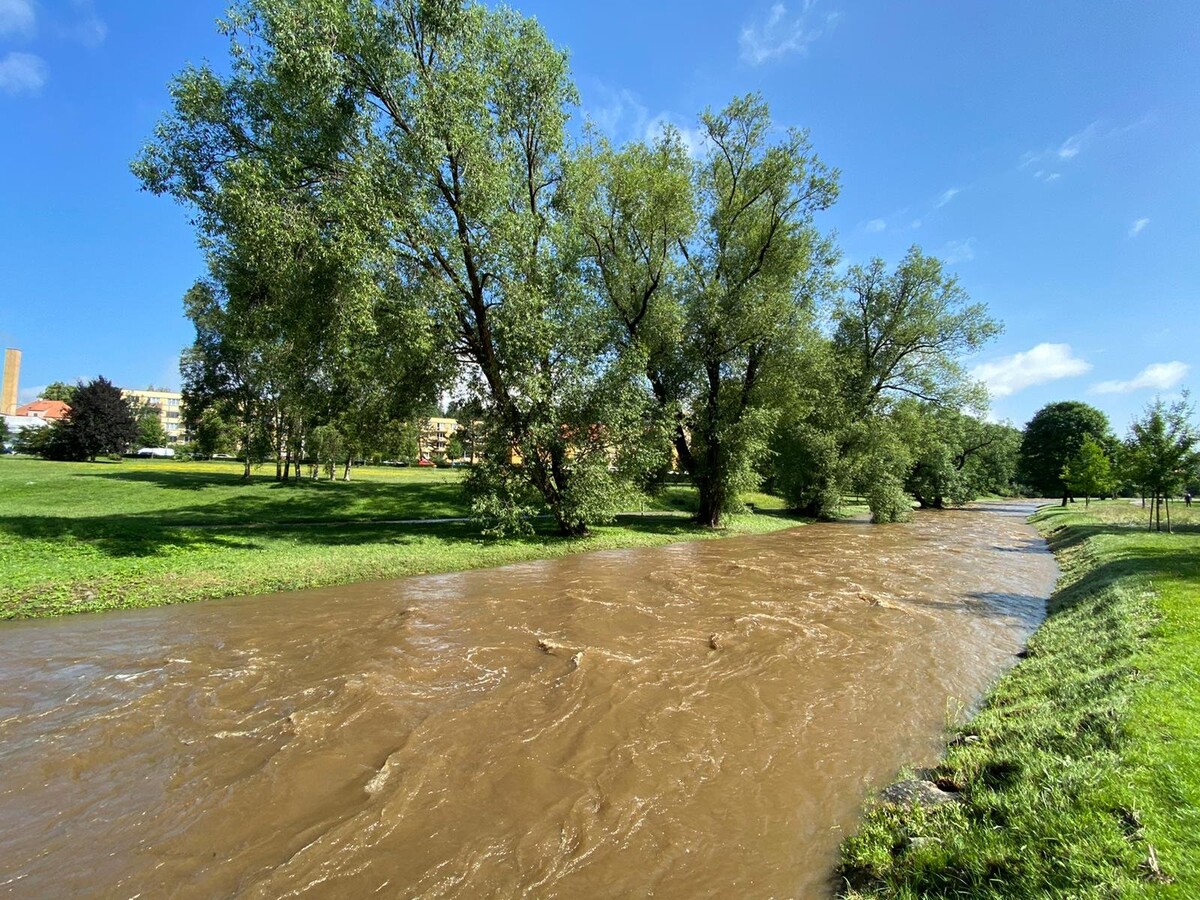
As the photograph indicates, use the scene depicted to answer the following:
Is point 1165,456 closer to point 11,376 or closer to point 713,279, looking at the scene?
point 713,279

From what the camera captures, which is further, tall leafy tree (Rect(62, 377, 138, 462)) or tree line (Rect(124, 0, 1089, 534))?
tall leafy tree (Rect(62, 377, 138, 462))

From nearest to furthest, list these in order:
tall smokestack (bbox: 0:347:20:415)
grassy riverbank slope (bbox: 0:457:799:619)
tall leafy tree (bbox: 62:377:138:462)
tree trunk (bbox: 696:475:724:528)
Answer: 1. grassy riverbank slope (bbox: 0:457:799:619)
2. tree trunk (bbox: 696:475:724:528)
3. tall leafy tree (bbox: 62:377:138:462)
4. tall smokestack (bbox: 0:347:20:415)

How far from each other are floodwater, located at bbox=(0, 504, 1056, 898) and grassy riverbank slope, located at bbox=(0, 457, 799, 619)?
111cm

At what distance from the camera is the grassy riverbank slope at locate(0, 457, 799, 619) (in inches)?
412

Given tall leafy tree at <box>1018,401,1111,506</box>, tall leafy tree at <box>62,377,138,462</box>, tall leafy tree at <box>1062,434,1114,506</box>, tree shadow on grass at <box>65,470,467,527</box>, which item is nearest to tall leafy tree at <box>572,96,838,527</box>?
tree shadow on grass at <box>65,470,467,527</box>

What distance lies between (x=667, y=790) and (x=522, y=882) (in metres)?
1.55

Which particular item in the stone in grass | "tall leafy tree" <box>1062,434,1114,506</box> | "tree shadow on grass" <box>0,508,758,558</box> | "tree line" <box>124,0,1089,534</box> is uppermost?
"tree line" <box>124,0,1089,534</box>

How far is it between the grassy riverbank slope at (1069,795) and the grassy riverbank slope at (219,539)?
1157 cm

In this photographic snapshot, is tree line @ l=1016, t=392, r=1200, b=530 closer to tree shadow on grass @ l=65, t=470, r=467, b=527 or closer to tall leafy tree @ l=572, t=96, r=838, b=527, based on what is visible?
tall leafy tree @ l=572, t=96, r=838, b=527

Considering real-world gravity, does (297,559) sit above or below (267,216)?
below

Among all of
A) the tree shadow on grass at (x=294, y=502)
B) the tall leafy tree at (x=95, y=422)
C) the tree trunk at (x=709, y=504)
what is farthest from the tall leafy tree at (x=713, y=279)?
the tall leafy tree at (x=95, y=422)

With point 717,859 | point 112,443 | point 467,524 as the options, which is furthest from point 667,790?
point 112,443

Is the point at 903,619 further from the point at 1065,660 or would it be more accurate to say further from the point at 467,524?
the point at 467,524

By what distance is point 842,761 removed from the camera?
514cm
